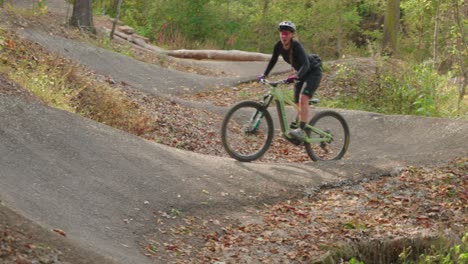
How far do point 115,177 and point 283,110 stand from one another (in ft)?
10.1

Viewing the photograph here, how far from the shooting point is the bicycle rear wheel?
1243 cm

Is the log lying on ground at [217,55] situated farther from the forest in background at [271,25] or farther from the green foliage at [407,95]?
the green foliage at [407,95]

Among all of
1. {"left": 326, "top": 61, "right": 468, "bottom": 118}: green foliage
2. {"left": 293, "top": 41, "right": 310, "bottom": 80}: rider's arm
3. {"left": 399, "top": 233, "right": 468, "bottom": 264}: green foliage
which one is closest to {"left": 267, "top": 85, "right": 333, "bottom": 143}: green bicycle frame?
{"left": 293, "top": 41, "right": 310, "bottom": 80}: rider's arm

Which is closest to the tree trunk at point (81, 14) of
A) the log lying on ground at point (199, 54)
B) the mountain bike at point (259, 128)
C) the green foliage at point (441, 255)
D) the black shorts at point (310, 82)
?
the log lying on ground at point (199, 54)

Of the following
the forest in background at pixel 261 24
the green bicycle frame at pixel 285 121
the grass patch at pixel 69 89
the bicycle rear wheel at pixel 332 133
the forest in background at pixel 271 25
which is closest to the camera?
the green bicycle frame at pixel 285 121

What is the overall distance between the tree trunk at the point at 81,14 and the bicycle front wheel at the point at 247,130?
12.4 m

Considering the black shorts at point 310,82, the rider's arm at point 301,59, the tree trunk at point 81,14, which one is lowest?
the tree trunk at point 81,14

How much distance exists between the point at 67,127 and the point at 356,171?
4.10 meters

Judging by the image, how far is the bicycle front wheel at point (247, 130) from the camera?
1121cm

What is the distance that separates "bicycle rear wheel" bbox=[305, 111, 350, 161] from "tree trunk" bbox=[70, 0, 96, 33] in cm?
1158

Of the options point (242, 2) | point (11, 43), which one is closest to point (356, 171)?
point (11, 43)

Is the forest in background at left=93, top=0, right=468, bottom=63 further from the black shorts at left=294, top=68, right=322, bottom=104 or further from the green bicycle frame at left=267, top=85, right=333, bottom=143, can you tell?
the black shorts at left=294, top=68, right=322, bottom=104

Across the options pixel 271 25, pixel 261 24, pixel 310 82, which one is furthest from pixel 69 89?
pixel 271 25

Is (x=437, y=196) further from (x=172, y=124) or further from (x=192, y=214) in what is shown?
(x=172, y=124)
